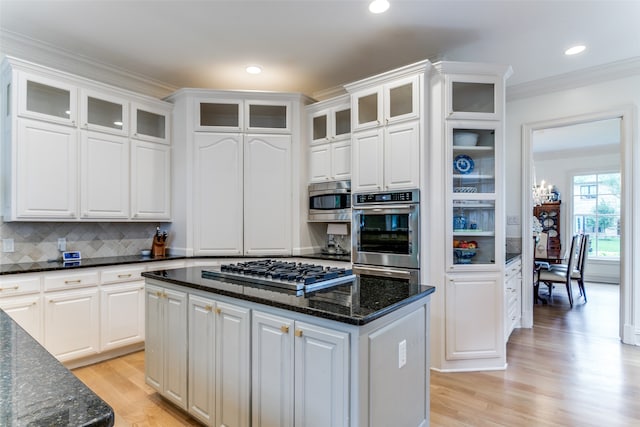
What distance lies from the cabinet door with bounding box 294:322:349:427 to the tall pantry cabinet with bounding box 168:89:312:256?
8.02 feet

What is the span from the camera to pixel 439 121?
3.05m

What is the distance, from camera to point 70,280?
295 centimetres

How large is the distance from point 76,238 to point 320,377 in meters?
3.25

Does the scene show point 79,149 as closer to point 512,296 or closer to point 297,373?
point 297,373

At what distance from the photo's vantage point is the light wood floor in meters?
2.25

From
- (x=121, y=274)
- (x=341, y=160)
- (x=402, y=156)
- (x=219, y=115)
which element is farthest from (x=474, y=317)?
(x=219, y=115)

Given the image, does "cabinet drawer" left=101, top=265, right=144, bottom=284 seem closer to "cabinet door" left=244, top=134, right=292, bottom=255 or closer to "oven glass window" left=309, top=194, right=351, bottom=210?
"cabinet door" left=244, top=134, right=292, bottom=255

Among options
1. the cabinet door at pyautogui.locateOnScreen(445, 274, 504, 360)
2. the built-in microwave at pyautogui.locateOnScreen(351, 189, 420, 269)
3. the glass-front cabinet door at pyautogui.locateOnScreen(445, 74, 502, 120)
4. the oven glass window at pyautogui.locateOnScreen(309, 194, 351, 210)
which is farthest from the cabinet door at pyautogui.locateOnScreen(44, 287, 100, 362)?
the glass-front cabinet door at pyautogui.locateOnScreen(445, 74, 502, 120)

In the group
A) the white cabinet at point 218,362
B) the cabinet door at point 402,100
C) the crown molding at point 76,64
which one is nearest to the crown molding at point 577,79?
the cabinet door at point 402,100

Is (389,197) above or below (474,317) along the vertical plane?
above

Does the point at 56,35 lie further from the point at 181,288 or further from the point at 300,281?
the point at 300,281

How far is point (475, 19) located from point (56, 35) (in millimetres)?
3725

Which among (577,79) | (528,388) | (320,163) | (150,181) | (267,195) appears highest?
(577,79)

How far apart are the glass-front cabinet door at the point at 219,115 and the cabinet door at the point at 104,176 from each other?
82cm
